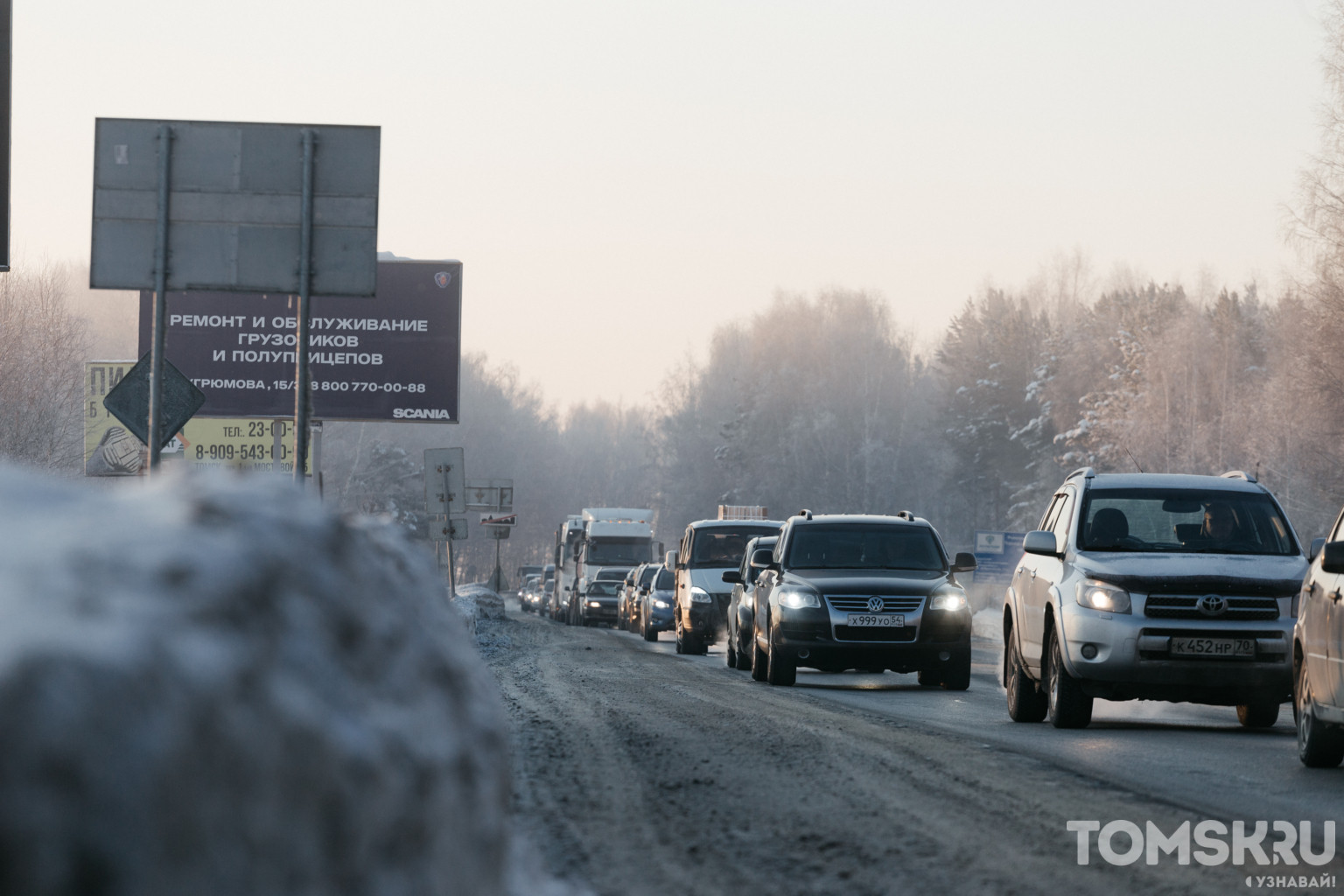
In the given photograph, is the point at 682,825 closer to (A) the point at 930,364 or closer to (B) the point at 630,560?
(B) the point at 630,560

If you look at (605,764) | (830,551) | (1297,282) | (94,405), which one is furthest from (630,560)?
(605,764)

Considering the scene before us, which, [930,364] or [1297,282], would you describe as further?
[930,364]

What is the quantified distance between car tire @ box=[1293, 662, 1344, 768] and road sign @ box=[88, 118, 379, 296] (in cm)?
939

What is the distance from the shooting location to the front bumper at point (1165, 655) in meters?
11.0

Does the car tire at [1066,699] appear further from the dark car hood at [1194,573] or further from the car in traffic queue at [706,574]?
the car in traffic queue at [706,574]

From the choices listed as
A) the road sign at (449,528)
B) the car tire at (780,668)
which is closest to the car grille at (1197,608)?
the car tire at (780,668)

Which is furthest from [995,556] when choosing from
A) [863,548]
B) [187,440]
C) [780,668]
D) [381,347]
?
[780,668]

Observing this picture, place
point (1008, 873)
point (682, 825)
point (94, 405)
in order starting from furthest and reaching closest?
1. point (94, 405)
2. point (682, 825)
3. point (1008, 873)

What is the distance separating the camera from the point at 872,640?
1597cm

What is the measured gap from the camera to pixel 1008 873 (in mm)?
4887

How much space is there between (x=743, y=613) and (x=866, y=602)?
3.78 meters

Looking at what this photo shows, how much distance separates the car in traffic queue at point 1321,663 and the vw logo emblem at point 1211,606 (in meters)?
1.53

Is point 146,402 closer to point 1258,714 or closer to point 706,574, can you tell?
point 1258,714

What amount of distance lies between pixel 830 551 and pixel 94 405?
91.0 feet
